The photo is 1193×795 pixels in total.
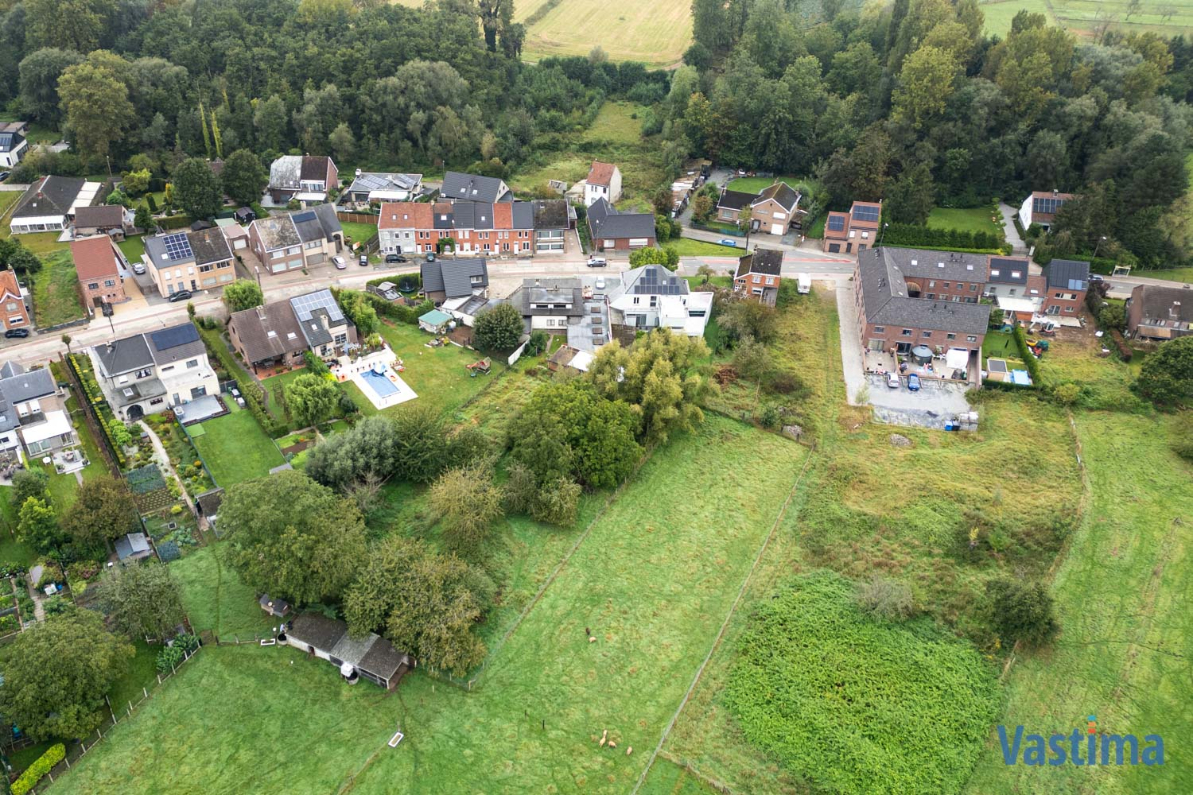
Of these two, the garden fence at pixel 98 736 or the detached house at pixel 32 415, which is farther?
the detached house at pixel 32 415

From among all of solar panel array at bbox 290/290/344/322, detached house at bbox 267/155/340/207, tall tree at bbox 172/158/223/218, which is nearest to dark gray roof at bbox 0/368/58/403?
solar panel array at bbox 290/290/344/322

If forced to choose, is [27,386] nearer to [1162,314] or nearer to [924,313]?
[924,313]

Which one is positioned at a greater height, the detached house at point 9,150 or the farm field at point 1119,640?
the detached house at point 9,150

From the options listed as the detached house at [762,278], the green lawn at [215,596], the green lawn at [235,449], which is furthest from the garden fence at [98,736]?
the detached house at [762,278]

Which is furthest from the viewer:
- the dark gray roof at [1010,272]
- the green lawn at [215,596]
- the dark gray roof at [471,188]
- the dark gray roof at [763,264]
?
the dark gray roof at [471,188]

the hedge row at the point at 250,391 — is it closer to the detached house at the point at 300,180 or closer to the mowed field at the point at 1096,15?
the detached house at the point at 300,180

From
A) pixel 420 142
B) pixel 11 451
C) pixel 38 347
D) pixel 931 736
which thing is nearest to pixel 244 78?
pixel 420 142

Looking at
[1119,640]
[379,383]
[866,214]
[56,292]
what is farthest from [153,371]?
[866,214]

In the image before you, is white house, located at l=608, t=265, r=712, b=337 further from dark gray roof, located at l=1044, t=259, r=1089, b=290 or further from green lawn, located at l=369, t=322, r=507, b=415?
dark gray roof, located at l=1044, t=259, r=1089, b=290
